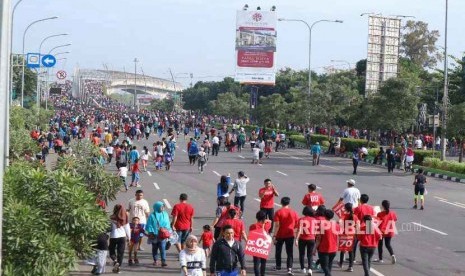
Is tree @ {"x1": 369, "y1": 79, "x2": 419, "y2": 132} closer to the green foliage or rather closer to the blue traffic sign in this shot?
the green foliage

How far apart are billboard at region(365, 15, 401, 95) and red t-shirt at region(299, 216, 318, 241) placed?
37.7m

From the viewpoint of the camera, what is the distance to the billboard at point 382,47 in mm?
50594

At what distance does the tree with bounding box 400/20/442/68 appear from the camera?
102625 millimetres

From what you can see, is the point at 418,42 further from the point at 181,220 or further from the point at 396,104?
the point at 181,220

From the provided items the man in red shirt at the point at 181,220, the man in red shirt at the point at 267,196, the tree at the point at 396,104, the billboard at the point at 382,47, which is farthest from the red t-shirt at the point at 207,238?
the billboard at the point at 382,47

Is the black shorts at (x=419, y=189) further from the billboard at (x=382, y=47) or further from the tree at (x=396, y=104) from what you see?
the billboard at (x=382, y=47)

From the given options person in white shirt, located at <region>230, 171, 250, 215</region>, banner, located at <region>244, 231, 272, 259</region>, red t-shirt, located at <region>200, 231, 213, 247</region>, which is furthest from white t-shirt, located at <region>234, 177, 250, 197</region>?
banner, located at <region>244, 231, 272, 259</region>

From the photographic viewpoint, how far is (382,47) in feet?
168

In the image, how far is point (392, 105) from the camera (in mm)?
46062

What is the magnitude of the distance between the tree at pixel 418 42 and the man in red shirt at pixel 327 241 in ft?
303

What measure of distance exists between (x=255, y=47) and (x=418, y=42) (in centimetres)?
4316

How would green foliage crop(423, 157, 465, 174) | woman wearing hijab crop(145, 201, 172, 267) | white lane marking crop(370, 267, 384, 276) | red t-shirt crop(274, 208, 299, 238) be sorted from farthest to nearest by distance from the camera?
green foliage crop(423, 157, 465, 174) → woman wearing hijab crop(145, 201, 172, 267) → white lane marking crop(370, 267, 384, 276) → red t-shirt crop(274, 208, 299, 238)

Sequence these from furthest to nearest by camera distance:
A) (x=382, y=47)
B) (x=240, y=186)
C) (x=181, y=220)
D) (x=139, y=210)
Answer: (x=382, y=47)
(x=240, y=186)
(x=139, y=210)
(x=181, y=220)

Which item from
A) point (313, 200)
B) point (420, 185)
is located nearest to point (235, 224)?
point (313, 200)
